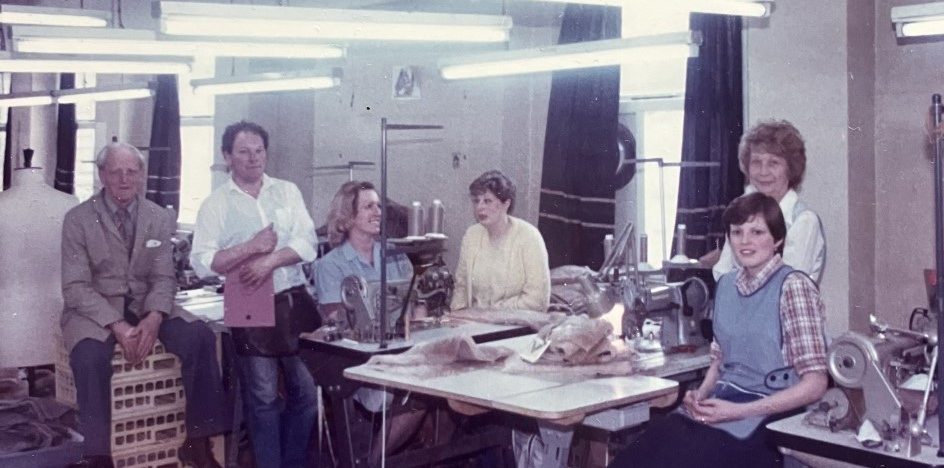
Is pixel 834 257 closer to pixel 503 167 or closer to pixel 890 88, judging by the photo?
pixel 890 88

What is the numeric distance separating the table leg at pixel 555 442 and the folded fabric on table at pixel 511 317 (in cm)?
94

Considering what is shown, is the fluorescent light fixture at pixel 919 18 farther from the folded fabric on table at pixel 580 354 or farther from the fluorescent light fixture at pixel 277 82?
the fluorescent light fixture at pixel 277 82

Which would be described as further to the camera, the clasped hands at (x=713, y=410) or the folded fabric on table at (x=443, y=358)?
the folded fabric on table at (x=443, y=358)

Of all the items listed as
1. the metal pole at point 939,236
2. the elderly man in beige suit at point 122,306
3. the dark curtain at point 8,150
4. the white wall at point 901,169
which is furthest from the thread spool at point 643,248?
the dark curtain at point 8,150

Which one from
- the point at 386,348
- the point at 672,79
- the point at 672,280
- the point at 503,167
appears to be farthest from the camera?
the point at 503,167

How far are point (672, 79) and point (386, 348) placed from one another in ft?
9.23

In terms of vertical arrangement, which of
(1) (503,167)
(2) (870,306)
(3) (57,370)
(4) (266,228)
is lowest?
(3) (57,370)

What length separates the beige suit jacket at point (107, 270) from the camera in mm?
3996

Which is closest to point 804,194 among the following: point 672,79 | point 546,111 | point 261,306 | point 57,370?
point 672,79

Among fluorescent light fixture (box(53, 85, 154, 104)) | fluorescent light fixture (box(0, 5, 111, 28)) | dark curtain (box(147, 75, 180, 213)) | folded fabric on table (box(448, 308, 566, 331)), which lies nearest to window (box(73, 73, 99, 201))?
dark curtain (box(147, 75, 180, 213))

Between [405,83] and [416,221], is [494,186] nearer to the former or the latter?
[416,221]

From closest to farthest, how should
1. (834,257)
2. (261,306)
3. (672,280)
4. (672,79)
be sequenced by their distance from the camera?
(261,306)
(834,257)
(672,280)
(672,79)

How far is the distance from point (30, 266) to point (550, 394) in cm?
288

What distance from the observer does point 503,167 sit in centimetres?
608
